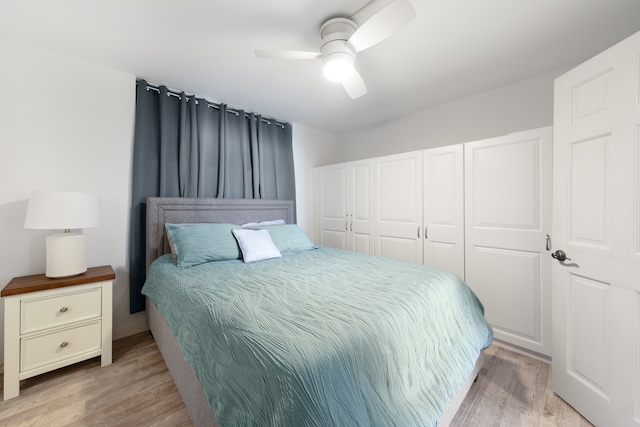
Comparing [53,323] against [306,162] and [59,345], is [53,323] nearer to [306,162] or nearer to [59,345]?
[59,345]

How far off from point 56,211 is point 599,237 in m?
3.36

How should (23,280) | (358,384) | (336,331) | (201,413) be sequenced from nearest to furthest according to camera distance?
(358,384) < (336,331) < (201,413) < (23,280)

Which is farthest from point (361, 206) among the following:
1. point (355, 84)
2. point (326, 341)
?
point (326, 341)

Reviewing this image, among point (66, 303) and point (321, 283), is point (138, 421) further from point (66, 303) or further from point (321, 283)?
point (321, 283)

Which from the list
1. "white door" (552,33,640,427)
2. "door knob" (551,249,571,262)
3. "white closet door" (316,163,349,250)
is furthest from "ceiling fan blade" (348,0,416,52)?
"white closet door" (316,163,349,250)

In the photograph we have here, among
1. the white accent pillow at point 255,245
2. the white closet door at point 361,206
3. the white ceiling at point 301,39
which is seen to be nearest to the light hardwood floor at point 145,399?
the white accent pillow at point 255,245

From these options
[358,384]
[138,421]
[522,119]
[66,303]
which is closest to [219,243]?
[66,303]

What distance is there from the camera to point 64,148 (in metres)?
2.05

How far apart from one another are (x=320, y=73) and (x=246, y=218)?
178 cm

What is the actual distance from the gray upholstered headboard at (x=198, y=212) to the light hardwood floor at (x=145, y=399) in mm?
890

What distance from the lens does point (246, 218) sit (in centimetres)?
301

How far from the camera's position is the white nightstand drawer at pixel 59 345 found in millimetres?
1616

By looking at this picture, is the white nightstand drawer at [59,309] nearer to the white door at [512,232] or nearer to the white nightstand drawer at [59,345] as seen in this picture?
the white nightstand drawer at [59,345]

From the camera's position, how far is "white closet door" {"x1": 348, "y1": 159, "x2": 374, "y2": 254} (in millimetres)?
3245
